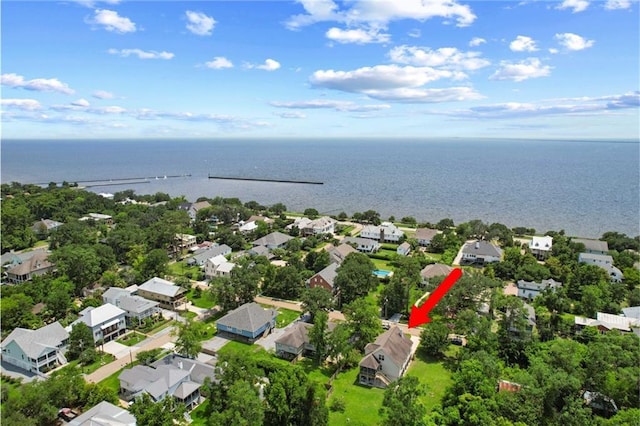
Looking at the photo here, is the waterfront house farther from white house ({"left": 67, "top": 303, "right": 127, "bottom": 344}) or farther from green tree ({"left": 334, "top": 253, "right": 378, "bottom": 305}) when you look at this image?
white house ({"left": 67, "top": 303, "right": 127, "bottom": 344})

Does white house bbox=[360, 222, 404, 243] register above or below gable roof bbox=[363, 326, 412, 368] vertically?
above

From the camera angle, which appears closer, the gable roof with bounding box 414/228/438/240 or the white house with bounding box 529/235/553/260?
the white house with bounding box 529/235/553/260

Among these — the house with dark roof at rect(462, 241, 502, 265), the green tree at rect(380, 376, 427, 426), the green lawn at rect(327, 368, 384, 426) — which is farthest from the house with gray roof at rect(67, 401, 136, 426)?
the house with dark roof at rect(462, 241, 502, 265)

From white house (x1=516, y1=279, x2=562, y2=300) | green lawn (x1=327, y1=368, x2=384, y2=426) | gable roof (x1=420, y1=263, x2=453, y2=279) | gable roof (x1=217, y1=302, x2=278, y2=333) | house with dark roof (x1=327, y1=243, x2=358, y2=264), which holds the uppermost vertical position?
house with dark roof (x1=327, y1=243, x2=358, y2=264)

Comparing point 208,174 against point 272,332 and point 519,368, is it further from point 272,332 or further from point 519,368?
point 519,368

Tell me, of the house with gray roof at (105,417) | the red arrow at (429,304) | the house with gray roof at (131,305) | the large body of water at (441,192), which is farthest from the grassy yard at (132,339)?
the large body of water at (441,192)

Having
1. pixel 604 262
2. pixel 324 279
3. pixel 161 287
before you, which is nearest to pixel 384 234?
pixel 324 279

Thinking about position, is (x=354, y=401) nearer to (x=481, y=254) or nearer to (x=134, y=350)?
(x=134, y=350)
